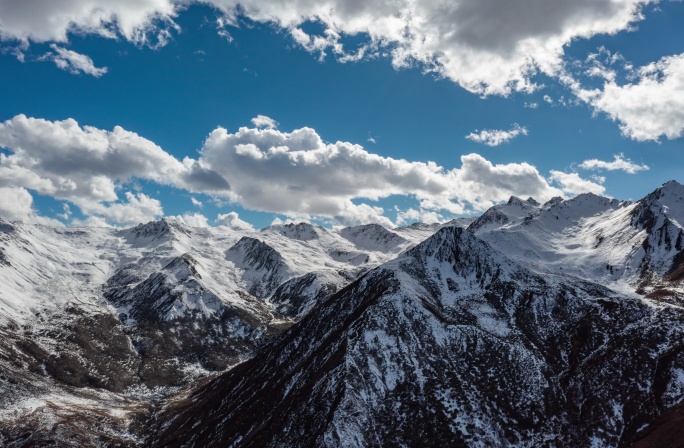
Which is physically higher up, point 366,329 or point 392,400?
point 366,329

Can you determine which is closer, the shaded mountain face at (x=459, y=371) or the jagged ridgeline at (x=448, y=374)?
the jagged ridgeline at (x=448, y=374)

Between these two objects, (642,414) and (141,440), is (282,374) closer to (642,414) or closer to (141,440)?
(141,440)

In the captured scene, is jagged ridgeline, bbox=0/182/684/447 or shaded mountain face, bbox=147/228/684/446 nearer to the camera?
jagged ridgeline, bbox=0/182/684/447

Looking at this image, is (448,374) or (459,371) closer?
(448,374)

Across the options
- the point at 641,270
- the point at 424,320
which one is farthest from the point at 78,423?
the point at 641,270

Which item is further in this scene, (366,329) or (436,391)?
(366,329)

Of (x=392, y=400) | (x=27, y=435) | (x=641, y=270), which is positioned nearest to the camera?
(x=392, y=400)

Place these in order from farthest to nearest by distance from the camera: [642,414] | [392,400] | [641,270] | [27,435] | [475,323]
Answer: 1. [641,270]
2. [27,435]
3. [475,323]
4. [392,400]
5. [642,414]

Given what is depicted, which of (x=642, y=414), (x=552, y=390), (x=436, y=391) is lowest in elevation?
(x=642, y=414)
